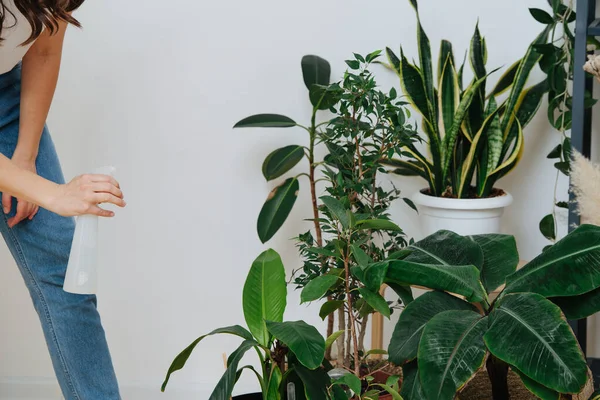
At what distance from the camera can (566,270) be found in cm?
121

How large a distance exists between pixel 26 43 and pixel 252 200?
3.22ft

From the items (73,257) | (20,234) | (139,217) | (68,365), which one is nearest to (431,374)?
(73,257)

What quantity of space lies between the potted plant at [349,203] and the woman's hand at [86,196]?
1.31 feet

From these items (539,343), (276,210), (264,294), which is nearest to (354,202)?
(276,210)

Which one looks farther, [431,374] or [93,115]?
[93,115]

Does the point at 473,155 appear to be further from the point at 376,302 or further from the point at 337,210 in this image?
the point at 376,302

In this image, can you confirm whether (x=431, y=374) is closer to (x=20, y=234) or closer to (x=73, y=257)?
(x=73, y=257)

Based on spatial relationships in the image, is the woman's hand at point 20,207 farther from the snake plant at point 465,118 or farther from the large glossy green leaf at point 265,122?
the snake plant at point 465,118

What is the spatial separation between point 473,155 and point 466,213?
0.47 feet

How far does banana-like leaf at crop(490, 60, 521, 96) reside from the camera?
1819 millimetres

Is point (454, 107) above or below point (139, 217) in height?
above

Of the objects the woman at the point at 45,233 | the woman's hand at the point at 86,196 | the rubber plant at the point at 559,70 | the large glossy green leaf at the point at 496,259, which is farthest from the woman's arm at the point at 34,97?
the rubber plant at the point at 559,70

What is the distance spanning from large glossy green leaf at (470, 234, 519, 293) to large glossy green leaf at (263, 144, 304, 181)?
0.62 meters

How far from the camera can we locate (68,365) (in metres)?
1.41
